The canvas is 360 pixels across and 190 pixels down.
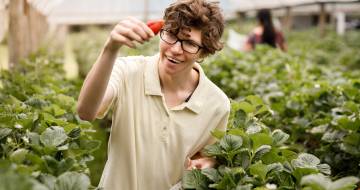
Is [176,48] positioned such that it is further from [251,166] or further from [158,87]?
[251,166]

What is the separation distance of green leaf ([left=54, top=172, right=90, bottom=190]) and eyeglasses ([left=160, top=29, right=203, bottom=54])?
74 centimetres

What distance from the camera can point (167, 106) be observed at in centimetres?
242

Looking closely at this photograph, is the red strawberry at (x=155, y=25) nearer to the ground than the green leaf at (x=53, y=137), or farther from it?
farther from it

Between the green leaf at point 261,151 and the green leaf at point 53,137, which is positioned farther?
the green leaf at point 261,151

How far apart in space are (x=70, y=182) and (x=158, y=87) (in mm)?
770

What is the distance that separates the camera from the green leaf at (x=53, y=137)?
2036 millimetres

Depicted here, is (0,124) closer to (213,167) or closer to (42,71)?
(213,167)

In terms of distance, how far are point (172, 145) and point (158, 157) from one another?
0.25 feet

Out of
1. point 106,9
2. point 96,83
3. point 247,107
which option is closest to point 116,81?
point 96,83

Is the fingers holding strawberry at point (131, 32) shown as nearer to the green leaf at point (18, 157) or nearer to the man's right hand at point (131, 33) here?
the man's right hand at point (131, 33)

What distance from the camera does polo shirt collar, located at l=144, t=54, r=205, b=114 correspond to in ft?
7.80

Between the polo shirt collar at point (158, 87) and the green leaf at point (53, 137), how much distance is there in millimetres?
440

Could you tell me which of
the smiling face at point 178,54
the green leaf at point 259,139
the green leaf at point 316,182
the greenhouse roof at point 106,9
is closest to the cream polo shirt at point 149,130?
the smiling face at point 178,54

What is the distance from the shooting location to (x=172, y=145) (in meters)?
2.39
